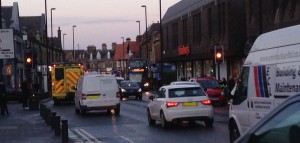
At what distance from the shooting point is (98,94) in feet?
98.2

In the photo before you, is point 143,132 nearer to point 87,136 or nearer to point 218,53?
point 87,136

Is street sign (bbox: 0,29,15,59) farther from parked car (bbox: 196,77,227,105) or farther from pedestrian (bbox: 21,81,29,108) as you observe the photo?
parked car (bbox: 196,77,227,105)

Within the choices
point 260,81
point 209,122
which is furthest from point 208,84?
point 260,81

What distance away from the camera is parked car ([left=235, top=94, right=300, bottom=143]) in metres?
4.42

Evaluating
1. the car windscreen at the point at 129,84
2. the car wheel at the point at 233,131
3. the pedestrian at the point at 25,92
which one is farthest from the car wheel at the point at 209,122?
the car windscreen at the point at 129,84

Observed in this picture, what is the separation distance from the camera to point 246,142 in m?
4.62

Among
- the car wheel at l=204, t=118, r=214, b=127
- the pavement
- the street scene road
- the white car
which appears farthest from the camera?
the car wheel at l=204, t=118, r=214, b=127

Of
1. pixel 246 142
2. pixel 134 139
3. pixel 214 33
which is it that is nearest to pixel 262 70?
pixel 134 139

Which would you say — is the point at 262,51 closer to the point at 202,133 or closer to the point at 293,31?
the point at 293,31

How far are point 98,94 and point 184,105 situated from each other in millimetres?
10008

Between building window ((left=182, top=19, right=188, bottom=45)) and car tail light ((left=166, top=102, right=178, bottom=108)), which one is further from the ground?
building window ((left=182, top=19, right=188, bottom=45))

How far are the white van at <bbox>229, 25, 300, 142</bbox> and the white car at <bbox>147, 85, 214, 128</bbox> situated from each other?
252 inches

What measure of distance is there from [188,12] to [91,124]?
160 ft

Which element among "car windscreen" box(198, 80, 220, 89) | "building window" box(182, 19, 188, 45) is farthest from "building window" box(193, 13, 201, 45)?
"car windscreen" box(198, 80, 220, 89)
